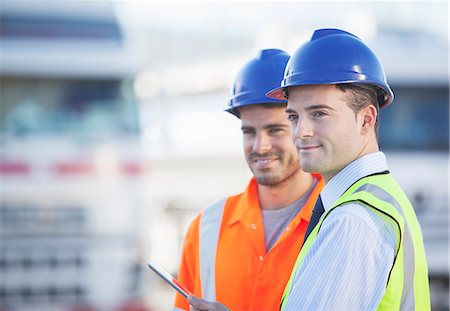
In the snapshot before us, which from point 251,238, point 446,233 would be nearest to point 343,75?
point 251,238

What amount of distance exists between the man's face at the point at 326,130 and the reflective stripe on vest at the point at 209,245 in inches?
29.5

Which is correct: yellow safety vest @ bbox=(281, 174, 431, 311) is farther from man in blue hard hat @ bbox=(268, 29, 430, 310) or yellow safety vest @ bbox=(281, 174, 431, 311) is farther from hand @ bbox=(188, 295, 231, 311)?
hand @ bbox=(188, 295, 231, 311)

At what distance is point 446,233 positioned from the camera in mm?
8578

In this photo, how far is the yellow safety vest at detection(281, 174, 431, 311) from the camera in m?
1.77

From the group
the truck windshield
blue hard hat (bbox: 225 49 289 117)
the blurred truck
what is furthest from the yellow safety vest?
the truck windshield

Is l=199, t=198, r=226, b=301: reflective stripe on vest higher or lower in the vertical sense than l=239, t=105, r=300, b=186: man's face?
lower

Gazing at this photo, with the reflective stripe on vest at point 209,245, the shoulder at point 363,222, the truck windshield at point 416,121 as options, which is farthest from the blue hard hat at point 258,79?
the truck windshield at point 416,121

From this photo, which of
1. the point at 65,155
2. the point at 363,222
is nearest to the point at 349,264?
the point at 363,222

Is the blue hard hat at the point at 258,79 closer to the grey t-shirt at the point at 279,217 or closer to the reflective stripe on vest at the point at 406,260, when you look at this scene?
the grey t-shirt at the point at 279,217

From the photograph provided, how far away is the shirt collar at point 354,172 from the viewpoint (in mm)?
1949

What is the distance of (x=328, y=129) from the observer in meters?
1.91

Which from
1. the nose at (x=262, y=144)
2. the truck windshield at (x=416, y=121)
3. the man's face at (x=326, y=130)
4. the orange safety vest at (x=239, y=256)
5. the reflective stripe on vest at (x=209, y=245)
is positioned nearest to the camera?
the man's face at (x=326, y=130)

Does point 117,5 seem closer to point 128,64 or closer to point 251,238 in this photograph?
point 128,64

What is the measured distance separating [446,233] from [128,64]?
12.6 ft
